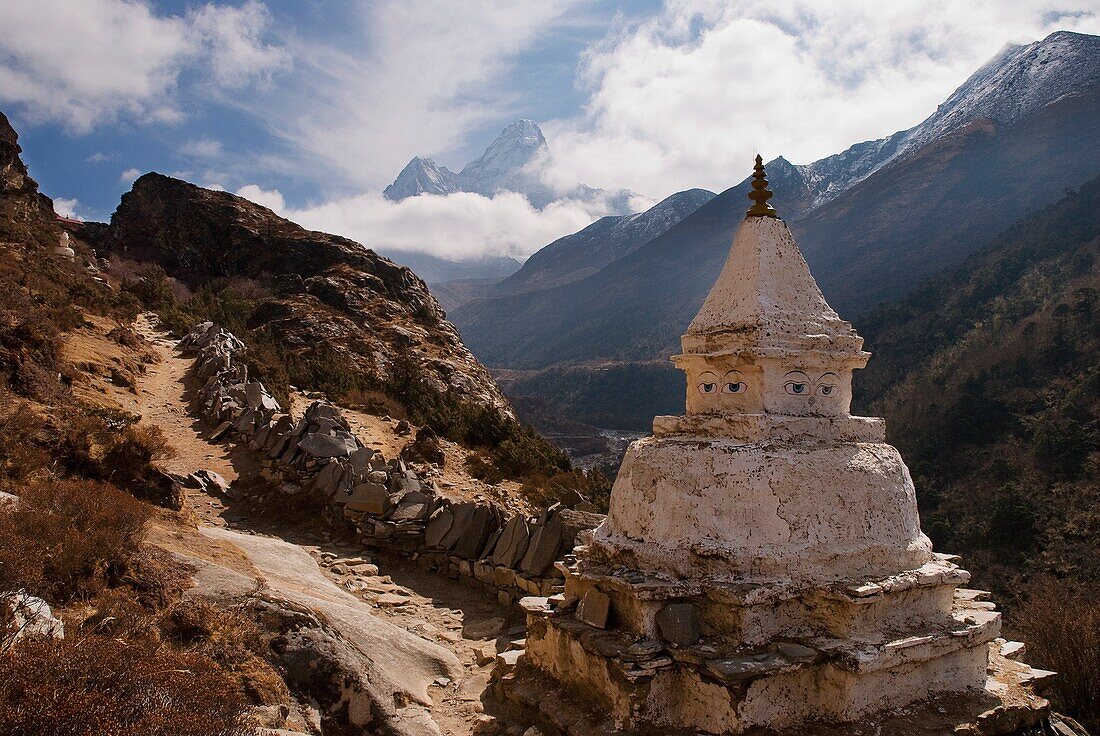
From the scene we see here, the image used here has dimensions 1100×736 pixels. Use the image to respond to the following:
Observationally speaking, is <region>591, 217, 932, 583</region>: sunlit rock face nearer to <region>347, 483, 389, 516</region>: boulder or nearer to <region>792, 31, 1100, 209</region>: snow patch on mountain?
<region>347, 483, 389, 516</region>: boulder

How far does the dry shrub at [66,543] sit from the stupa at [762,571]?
290 cm

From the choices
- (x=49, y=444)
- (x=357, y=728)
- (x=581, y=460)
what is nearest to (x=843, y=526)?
(x=357, y=728)

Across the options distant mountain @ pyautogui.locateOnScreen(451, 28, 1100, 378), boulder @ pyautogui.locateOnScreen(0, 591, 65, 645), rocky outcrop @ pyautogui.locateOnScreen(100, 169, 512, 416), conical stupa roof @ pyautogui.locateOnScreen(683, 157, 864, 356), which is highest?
distant mountain @ pyautogui.locateOnScreen(451, 28, 1100, 378)

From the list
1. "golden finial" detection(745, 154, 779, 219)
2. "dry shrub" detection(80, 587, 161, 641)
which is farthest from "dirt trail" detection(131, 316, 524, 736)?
"golden finial" detection(745, 154, 779, 219)

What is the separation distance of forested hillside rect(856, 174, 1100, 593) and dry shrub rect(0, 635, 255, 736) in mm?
23874

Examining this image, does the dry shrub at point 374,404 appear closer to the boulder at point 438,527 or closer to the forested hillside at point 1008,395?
the boulder at point 438,527

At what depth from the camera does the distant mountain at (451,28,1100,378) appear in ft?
255

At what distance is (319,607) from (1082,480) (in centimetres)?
3573

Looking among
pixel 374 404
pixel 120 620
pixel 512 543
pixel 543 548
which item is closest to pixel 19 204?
pixel 374 404

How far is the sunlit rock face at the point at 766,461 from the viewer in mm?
4477

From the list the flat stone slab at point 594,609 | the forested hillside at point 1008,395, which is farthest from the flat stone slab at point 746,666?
the forested hillside at point 1008,395

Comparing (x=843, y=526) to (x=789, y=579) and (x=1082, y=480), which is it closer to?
(x=789, y=579)

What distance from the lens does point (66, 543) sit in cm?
394

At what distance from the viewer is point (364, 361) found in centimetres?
2192
